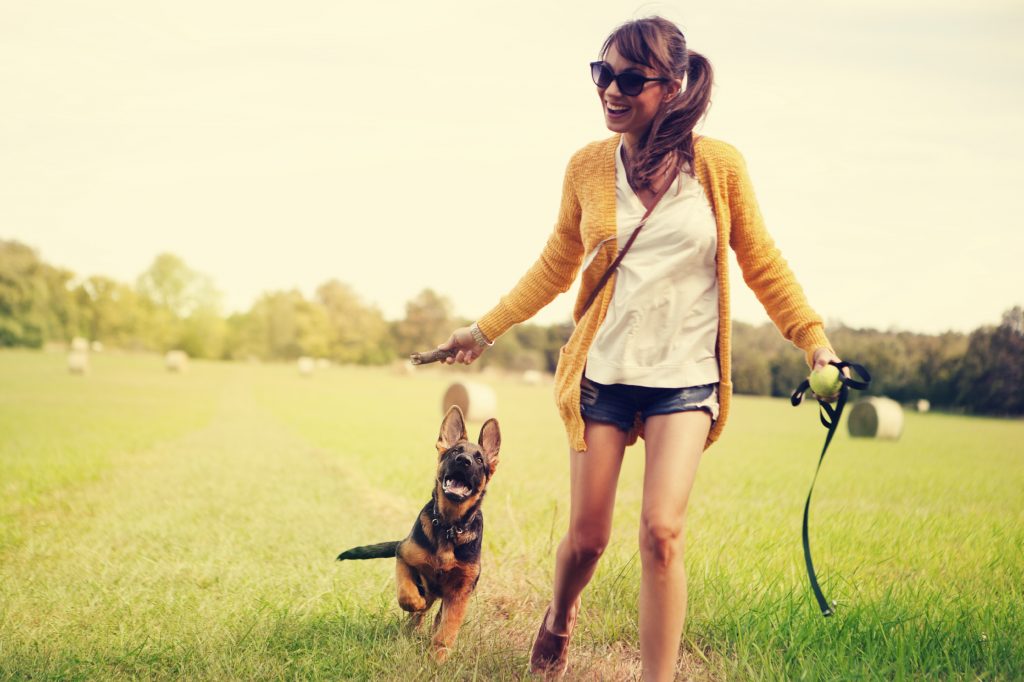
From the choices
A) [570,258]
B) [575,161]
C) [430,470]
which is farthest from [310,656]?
[430,470]

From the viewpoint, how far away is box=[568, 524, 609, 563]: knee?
336 centimetres

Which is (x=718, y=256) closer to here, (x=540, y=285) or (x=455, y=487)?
(x=540, y=285)

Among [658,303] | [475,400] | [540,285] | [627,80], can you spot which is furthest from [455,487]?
[475,400]

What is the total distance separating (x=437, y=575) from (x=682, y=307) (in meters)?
1.51

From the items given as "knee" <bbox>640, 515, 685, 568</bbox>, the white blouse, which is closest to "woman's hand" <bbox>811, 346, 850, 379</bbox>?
the white blouse

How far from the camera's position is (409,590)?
3.57m

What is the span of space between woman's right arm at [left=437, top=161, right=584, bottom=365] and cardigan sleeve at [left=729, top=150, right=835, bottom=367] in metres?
0.66


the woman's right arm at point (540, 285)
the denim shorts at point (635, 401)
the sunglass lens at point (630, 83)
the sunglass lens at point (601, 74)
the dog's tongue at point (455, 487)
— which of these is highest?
the sunglass lens at point (601, 74)

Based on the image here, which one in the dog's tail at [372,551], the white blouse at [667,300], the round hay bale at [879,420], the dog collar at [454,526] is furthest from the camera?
the round hay bale at [879,420]

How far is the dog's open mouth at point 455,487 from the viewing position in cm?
335

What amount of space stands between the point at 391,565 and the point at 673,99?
366 cm

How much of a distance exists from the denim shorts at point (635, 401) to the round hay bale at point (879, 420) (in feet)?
61.2

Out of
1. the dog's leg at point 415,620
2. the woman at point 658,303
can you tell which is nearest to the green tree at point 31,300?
the dog's leg at point 415,620

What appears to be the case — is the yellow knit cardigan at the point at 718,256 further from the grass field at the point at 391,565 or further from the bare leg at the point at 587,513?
the grass field at the point at 391,565
